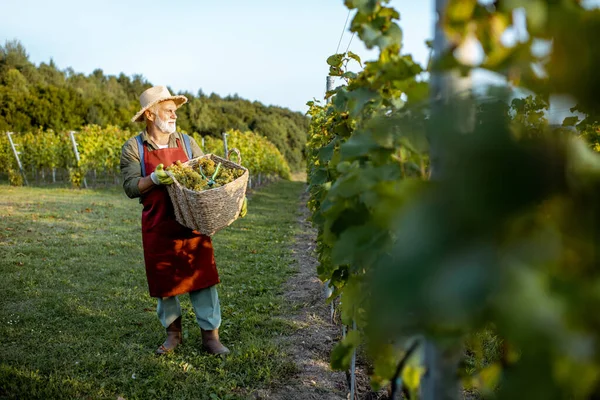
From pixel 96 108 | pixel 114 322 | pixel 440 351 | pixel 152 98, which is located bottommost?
pixel 114 322

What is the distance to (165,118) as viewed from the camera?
3.48 m

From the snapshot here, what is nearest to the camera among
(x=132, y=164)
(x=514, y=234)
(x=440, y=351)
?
(x=514, y=234)

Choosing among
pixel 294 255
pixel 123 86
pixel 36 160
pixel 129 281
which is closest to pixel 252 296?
pixel 129 281

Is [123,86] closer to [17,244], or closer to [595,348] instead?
[17,244]

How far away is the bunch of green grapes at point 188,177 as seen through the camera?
10.6 ft

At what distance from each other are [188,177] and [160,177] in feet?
0.67

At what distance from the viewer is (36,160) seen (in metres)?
20.5

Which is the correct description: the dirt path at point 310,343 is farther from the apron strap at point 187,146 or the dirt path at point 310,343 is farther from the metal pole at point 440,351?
the metal pole at point 440,351

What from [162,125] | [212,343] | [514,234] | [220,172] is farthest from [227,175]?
[514,234]

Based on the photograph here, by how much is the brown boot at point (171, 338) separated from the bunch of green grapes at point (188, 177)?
1.10 m

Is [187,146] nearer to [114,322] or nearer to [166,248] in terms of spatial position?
[166,248]

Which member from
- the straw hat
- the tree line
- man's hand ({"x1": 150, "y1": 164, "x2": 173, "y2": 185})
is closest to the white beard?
the straw hat

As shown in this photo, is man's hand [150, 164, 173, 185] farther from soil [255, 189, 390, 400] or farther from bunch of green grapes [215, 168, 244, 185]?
soil [255, 189, 390, 400]

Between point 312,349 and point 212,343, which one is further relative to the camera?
point 312,349
